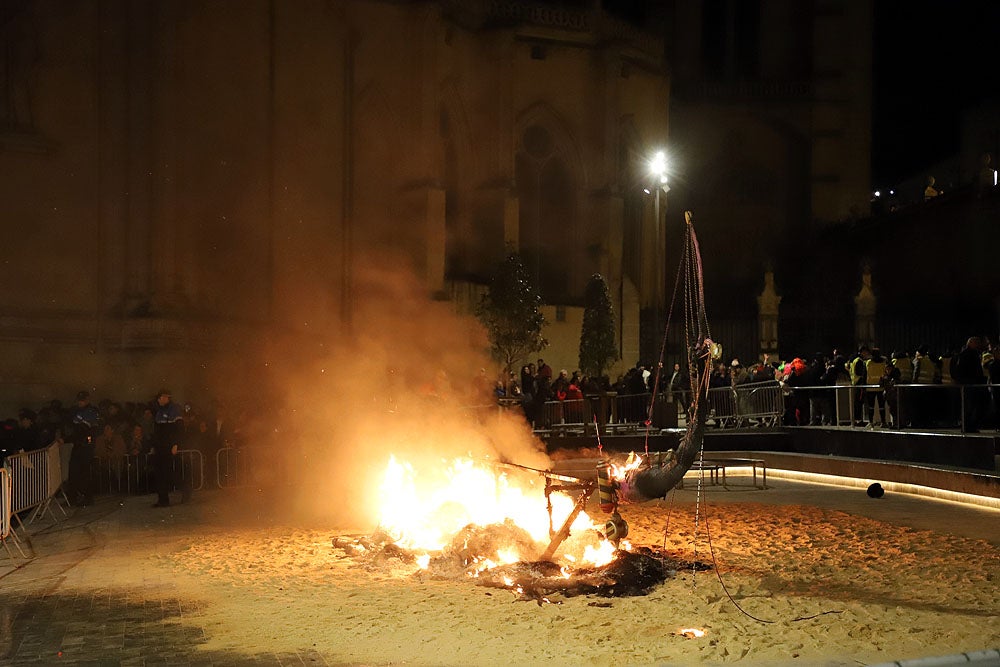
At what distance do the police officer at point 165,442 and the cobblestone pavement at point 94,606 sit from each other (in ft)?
7.22

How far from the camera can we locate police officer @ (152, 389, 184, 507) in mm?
17672

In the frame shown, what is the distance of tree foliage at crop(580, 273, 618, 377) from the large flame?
21.8 metres

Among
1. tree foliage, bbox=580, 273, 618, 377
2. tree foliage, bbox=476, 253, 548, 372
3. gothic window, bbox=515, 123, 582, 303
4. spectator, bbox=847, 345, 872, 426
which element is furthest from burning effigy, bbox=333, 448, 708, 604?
gothic window, bbox=515, 123, 582, 303

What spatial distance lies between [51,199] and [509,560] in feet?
65.0

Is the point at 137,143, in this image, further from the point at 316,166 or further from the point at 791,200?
the point at 791,200

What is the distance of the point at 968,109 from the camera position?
46.4m

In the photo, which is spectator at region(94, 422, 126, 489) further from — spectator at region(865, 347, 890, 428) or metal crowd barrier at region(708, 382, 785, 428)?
spectator at region(865, 347, 890, 428)

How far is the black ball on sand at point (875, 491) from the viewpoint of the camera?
17656mm

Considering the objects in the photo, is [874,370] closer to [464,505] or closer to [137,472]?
[464,505]

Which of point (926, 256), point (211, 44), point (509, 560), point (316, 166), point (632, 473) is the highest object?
point (211, 44)

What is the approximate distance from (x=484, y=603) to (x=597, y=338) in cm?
2577

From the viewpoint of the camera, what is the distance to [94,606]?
974 cm

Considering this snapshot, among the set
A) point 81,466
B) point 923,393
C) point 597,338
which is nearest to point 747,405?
point 923,393

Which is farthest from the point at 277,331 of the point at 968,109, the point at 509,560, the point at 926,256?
the point at 968,109
